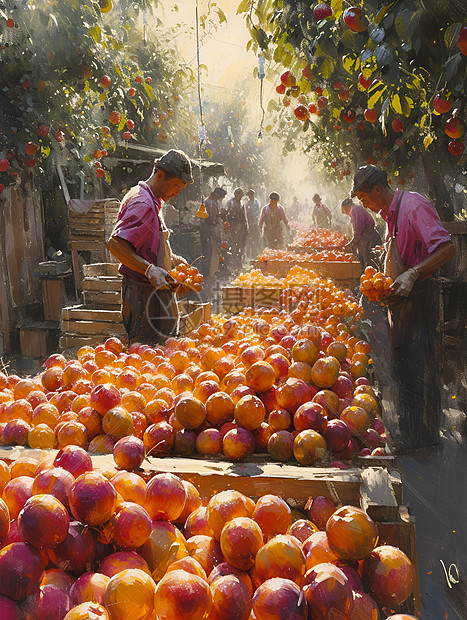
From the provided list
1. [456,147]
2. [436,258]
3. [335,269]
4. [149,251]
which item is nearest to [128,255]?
[149,251]

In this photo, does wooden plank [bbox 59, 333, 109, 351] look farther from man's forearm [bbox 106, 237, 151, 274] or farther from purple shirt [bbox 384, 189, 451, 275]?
purple shirt [bbox 384, 189, 451, 275]

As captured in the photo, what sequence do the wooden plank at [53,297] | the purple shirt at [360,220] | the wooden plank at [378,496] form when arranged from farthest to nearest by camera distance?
1. the purple shirt at [360,220]
2. the wooden plank at [53,297]
3. the wooden plank at [378,496]

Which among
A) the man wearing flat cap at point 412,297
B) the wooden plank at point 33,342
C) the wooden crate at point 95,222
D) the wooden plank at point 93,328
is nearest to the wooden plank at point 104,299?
Answer: the wooden plank at point 93,328

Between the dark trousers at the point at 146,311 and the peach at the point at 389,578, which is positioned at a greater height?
the dark trousers at the point at 146,311

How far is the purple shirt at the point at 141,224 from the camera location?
3.32 meters

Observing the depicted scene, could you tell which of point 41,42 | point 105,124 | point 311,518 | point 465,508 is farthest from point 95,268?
point 311,518

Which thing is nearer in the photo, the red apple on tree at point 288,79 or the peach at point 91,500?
the peach at point 91,500

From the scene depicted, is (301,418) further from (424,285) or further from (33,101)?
(33,101)

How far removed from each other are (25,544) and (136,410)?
37.9 inches

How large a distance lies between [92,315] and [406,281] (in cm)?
321

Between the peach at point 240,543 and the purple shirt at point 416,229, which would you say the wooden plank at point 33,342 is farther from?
the peach at point 240,543

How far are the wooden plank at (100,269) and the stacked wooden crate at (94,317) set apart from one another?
0.92 ft

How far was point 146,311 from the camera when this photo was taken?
3.59m
